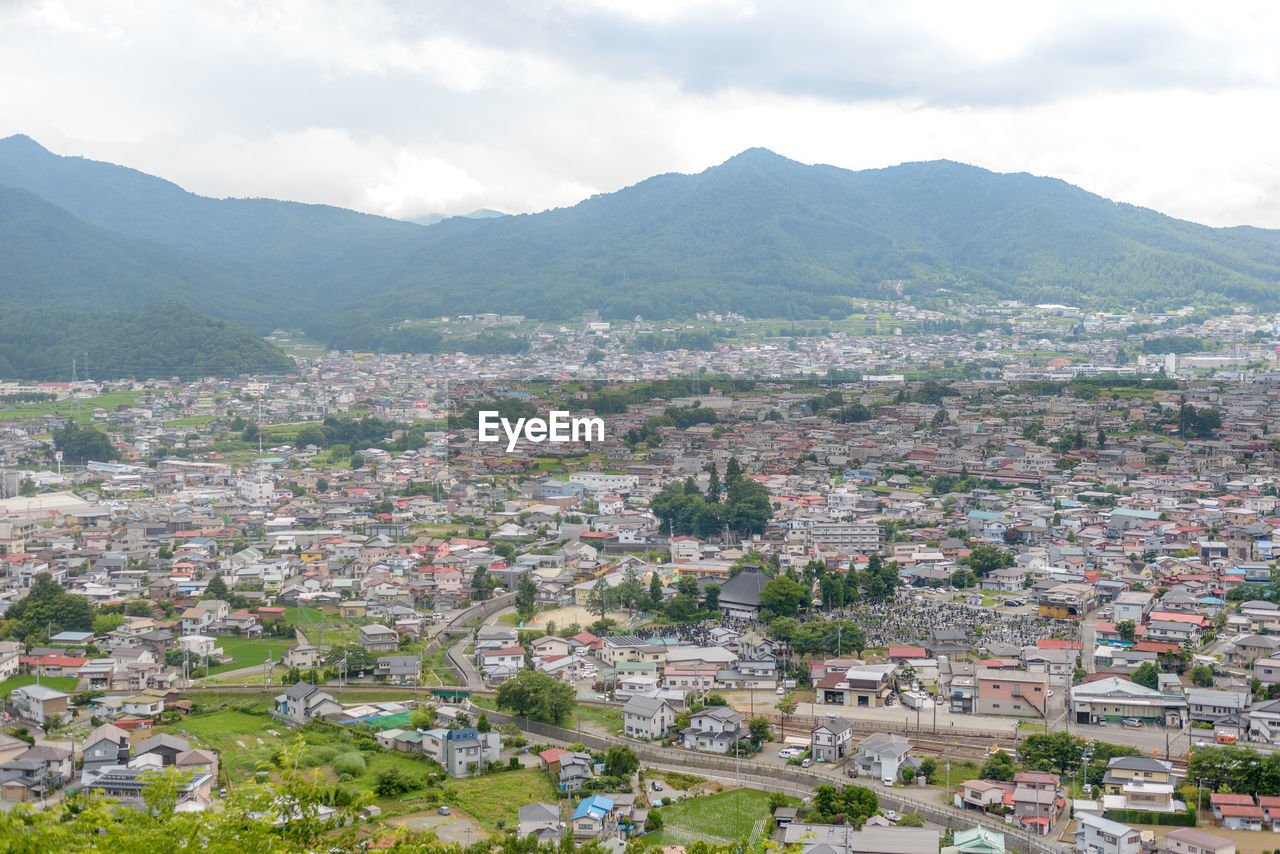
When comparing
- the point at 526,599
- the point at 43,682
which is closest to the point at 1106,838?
the point at 526,599

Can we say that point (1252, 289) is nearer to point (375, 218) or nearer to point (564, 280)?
point (564, 280)

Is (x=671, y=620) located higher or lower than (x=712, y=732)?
higher

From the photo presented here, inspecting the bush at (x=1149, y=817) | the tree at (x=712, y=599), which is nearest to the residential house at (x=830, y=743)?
the bush at (x=1149, y=817)

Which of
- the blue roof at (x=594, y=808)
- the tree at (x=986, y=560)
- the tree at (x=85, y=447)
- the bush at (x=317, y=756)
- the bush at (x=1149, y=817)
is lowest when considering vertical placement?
the bush at (x=317, y=756)

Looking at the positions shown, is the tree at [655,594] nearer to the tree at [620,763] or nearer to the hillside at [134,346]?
the tree at [620,763]

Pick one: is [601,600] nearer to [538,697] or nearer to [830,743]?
[538,697]
